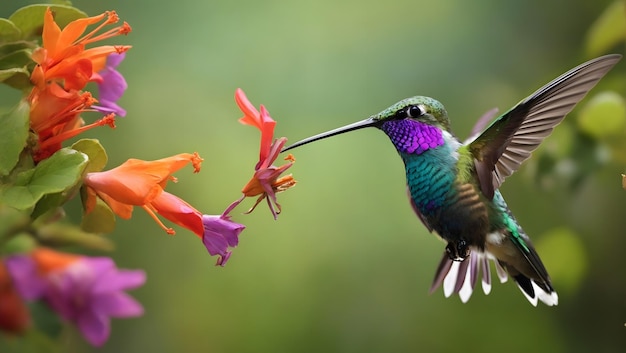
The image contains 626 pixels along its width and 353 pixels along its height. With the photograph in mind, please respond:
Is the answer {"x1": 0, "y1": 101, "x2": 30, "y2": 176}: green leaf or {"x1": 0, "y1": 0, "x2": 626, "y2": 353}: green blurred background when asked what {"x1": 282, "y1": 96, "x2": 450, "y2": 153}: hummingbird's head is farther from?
{"x1": 0, "y1": 0, "x2": 626, "y2": 353}: green blurred background

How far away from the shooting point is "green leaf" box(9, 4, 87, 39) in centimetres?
45

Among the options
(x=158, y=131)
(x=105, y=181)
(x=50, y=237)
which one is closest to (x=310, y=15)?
(x=158, y=131)

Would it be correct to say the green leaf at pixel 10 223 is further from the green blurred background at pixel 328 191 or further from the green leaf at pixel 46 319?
the green blurred background at pixel 328 191

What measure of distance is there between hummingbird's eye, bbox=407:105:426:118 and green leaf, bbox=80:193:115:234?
8.4 inches

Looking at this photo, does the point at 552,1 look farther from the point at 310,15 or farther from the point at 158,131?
the point at 158,131

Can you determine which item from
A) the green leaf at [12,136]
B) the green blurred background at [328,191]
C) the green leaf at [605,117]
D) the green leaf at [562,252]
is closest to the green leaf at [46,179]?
the green leaf at [12,136]

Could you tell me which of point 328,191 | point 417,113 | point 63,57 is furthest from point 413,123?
point 328,191

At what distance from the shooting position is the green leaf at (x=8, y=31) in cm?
43

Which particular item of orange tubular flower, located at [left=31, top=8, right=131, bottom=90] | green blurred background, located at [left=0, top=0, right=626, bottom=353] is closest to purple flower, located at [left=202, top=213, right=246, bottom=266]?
orange tubular flower, located at [left=31, top=8, right=131, bottom=90]

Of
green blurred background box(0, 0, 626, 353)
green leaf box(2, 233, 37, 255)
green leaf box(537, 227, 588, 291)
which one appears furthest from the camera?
green blurred background box(0, 0, 626, 353)

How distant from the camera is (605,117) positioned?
670mm

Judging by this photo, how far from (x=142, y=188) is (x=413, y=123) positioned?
0.70ft

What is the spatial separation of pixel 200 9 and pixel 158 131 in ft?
0.97

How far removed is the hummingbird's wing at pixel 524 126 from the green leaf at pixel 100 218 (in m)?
0.27
